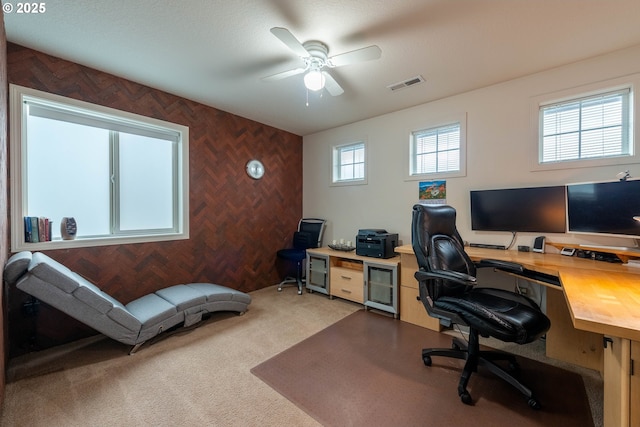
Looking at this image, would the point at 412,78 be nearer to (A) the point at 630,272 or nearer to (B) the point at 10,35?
(A) the point at 630,272

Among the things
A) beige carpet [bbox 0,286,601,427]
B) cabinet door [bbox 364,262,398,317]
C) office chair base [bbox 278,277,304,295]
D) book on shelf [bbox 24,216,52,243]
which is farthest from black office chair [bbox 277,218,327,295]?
book on shelf [bbox 24,216,52,243]

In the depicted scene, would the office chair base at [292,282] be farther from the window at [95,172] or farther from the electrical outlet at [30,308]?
the electrical outlet at [30,308]

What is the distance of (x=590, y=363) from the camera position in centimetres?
204

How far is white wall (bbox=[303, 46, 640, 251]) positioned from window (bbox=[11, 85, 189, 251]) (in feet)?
7.63

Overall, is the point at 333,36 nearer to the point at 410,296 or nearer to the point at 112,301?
the point at 410,296

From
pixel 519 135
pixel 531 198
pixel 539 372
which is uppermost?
pixel 519 135

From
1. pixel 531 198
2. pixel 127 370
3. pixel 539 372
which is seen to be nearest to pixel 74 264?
pixel 127 370

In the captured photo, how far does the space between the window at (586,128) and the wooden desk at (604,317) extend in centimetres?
103

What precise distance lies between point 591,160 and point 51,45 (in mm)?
4838

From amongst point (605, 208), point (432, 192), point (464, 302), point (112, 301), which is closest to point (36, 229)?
point (112, 301)

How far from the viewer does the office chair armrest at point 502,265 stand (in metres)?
1.98

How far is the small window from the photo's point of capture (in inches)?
123

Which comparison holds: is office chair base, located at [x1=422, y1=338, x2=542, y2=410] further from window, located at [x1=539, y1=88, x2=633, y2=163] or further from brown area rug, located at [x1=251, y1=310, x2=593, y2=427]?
window, located at [x1=539, y1=88, x2=633, y2=163]

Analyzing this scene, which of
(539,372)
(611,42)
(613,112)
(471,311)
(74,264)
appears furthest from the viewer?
(74,264)
